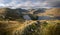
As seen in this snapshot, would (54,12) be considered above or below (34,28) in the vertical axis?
above

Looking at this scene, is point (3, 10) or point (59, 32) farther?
point (3, 10)

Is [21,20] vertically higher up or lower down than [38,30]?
higher up

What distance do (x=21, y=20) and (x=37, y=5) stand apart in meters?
0.70

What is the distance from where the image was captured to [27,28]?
4.57 meters

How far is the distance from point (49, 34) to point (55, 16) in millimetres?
594

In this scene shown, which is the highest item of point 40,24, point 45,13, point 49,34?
point 45,13

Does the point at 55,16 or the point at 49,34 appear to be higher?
the point at 55,16

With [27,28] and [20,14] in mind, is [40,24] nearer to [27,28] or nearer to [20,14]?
[27,28]

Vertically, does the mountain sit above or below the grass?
above

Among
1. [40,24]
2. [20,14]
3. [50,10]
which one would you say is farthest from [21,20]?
[50,10]

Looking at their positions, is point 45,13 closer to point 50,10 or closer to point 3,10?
point 50,10

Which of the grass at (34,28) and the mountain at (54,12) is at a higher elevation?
the mountain at (54,12)

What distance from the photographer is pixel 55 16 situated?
4.61m

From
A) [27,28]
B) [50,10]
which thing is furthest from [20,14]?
[50,10]
